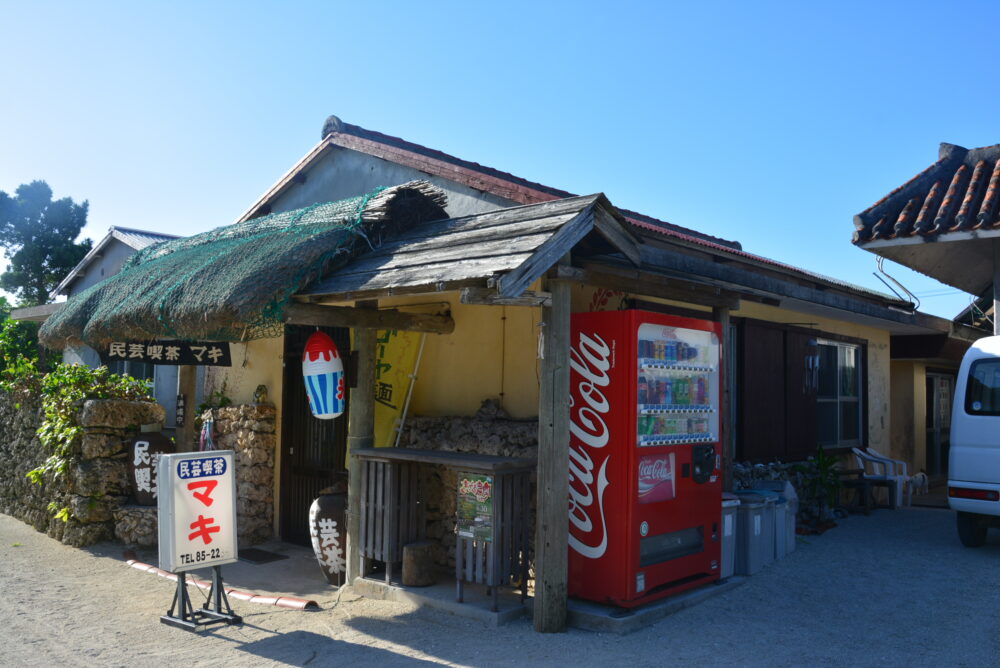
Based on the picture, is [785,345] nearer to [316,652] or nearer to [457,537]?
[457,537]

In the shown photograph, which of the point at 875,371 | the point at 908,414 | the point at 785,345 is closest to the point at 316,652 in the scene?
the point at 785,345

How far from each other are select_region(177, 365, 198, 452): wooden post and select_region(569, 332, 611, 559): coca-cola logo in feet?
14.7

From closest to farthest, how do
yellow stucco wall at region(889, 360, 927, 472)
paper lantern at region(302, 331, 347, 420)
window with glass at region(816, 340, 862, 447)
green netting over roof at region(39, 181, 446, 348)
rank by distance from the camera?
green netting over roof at region(39, 181, 446, 348) < paper lantern at region(302, 331, 347, 420) < window with glass at region(816, 340, 862, 447) < yellow stucco wall at region(889, 360, 927, 472)

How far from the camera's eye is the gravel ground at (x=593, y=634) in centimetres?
492

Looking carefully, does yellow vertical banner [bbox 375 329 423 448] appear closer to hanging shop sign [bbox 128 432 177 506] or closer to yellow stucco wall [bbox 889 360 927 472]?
hanging shop sign [bbox 128 432 177 506]

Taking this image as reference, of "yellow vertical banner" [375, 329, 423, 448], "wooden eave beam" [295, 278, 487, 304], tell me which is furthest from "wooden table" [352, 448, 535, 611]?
"wooden eave beam" [295, 278, 487, 304]

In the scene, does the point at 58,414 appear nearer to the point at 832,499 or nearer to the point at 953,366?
the point at 832,499

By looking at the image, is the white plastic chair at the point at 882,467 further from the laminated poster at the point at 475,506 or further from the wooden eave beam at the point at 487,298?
the wooden eave beam at the point at 487,298

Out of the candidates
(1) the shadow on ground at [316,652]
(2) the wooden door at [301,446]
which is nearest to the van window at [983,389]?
(1) the shadow on ground at [316,652]

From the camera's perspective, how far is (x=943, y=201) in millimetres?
7477

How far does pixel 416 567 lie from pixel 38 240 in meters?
30.4

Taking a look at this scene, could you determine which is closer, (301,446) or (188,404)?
(188,404)

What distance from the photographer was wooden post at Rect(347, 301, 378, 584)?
262 inches

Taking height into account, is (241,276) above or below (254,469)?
above
